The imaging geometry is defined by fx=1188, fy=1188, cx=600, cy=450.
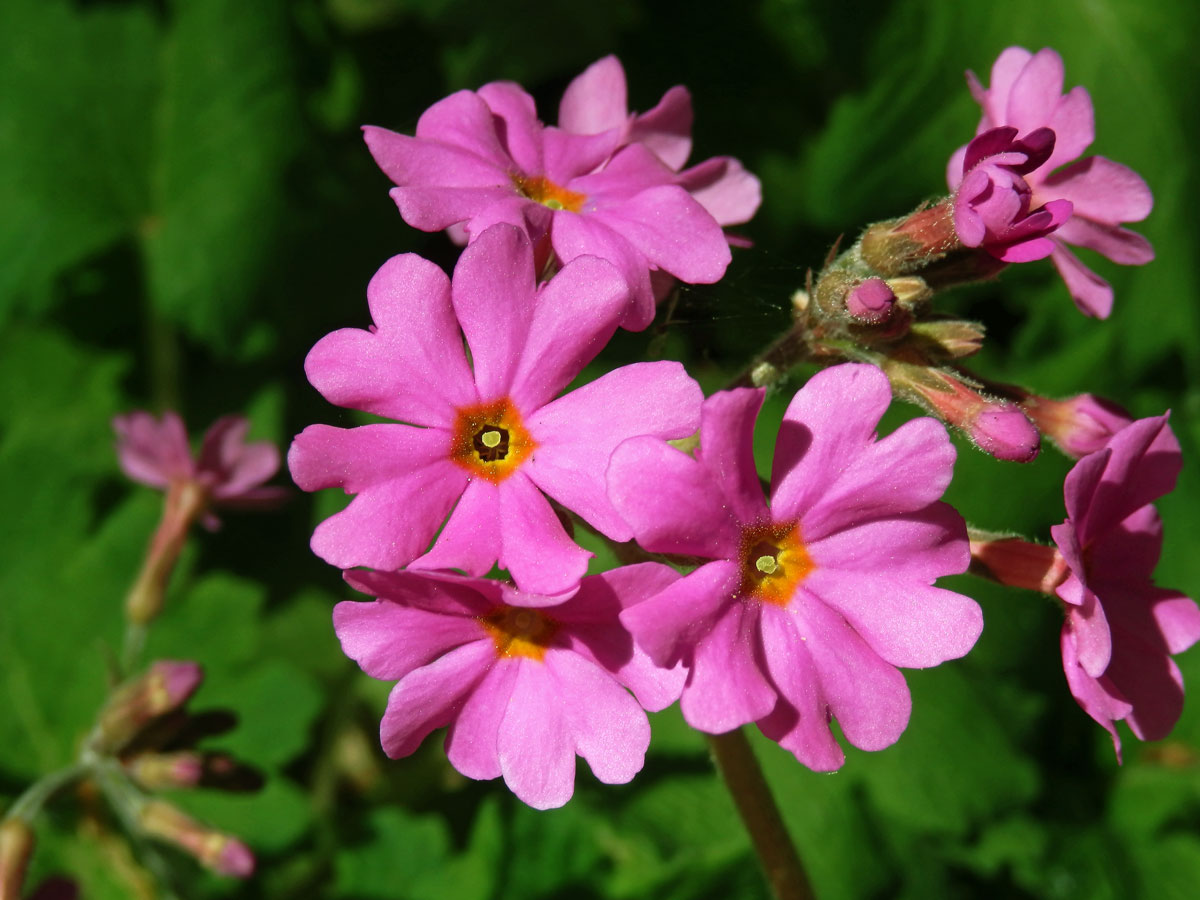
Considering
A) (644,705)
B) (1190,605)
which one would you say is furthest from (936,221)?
(644,705)

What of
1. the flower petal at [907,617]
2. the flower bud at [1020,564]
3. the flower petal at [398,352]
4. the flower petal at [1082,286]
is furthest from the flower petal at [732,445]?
the flower petal at [1082,286]

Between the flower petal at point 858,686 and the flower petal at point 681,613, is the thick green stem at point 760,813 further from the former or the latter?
the flower petal at point 681,613

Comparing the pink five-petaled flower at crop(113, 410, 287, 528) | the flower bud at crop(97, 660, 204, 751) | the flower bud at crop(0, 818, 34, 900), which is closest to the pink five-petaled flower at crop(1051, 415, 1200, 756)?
the flower bud at crop(97, 660, 204, 751)

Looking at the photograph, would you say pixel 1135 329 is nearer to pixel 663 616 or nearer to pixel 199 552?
pixel 663 616

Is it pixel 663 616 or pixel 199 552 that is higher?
pixel 663 616

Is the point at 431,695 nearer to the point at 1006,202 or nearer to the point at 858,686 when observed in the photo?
the point at 858,686

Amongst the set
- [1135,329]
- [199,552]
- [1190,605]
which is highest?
[1190,605]

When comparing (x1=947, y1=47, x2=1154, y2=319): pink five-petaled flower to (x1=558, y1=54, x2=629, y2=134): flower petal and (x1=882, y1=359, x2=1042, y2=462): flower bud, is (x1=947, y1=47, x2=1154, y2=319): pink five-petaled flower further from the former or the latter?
(x1=558, y1=54, x2=629, y2=134): flower petal
